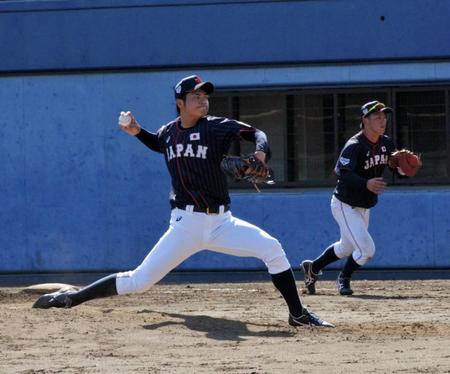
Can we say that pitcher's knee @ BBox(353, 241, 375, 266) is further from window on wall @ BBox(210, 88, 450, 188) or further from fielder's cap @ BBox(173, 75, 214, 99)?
window on wall @ BBox(210, 88, 450, 188)

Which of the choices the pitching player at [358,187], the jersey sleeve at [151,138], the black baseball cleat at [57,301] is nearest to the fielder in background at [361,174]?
the pitching player at [358,187]

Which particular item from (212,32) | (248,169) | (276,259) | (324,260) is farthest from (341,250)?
(212,32)

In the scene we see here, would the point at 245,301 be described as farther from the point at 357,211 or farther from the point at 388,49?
the point at 388,49

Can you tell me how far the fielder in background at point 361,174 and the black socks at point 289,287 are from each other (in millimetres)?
2920

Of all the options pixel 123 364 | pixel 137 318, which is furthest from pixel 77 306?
pixel 123 364

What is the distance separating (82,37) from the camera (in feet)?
52.9

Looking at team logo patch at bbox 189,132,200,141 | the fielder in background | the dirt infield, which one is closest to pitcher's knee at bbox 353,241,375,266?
the fielder in background

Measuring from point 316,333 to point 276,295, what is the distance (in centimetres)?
342

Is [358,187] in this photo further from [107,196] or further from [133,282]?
[107,196]

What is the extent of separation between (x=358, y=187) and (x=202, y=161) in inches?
125

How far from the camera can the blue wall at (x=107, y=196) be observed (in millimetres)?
15688

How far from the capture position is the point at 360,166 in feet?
39.2

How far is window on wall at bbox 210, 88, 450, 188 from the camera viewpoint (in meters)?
15.7

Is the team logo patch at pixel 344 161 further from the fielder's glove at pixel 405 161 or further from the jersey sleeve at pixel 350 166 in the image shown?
the fielder's glove at pixel 405 161
